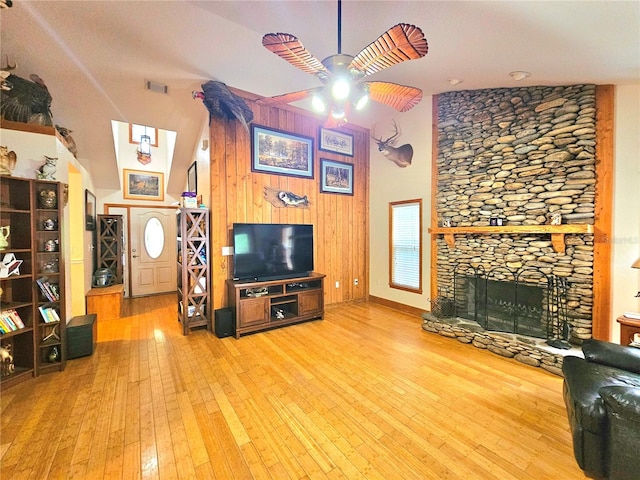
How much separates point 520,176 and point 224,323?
4498 mm

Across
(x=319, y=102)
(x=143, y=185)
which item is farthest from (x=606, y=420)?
(x=143, y=185)

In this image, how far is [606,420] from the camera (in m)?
1.44

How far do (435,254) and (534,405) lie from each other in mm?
2445

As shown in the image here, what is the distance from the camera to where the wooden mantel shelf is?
9.80 feet

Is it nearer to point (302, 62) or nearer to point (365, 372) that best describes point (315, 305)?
point (365, 372)

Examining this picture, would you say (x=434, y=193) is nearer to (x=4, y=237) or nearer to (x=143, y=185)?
(x=4, y=237)

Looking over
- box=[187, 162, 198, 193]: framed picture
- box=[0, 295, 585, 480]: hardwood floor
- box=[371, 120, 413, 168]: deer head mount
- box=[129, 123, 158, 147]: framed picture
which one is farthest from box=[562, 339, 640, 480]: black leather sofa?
box=[129, 123, 158, 147]: framed picture

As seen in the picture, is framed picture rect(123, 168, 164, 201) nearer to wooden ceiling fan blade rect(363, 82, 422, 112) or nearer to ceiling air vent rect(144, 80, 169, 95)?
ceiling air vent rect(144, 80, 169, 95)

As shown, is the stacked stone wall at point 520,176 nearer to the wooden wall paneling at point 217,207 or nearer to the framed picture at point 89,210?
the wooden wall paneling at point 217,207

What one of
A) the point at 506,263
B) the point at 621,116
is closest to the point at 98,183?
the point at 506,263

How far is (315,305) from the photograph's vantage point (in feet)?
14.1

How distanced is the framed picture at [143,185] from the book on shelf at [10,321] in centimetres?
418

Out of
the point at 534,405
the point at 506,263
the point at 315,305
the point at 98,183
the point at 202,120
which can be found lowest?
the point at 534,405

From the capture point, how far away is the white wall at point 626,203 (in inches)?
110
